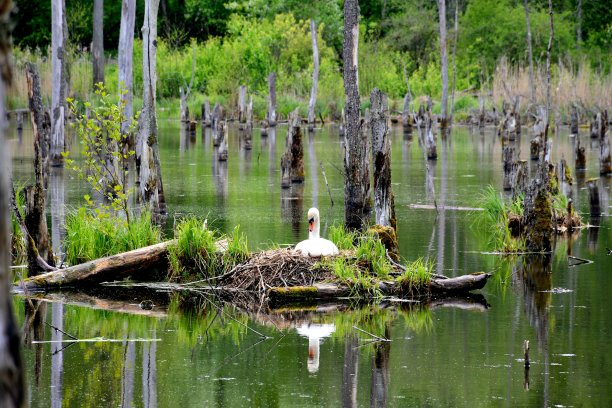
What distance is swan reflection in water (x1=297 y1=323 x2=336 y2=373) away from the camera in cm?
861

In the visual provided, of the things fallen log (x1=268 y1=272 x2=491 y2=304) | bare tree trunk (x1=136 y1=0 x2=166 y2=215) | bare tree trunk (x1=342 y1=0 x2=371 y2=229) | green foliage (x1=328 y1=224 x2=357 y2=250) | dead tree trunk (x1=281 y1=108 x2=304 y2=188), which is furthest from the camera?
dead tree trunk (x1=281 y1=108 x2=304 y2=188)

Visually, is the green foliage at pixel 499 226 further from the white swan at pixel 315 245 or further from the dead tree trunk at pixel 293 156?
the dead tree trunk at pixel 293 156

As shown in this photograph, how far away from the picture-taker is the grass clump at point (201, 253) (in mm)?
11445

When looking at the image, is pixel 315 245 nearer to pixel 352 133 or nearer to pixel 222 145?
pixel 352 133

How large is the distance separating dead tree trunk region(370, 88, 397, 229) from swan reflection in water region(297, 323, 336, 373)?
3.77 m

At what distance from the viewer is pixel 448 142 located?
38.4 metres

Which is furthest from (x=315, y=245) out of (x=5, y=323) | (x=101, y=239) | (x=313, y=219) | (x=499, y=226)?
(x=5, y=323)

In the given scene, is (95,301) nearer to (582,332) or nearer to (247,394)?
(247,394)

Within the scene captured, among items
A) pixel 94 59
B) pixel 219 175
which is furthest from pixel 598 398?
pixel 94 59

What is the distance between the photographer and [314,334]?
952 centimetres

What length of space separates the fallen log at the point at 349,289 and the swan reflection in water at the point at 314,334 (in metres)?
0.91

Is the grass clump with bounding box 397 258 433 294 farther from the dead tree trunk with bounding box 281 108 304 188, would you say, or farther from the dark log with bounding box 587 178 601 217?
the dead tree trunk with bounding box 281 108 304 188

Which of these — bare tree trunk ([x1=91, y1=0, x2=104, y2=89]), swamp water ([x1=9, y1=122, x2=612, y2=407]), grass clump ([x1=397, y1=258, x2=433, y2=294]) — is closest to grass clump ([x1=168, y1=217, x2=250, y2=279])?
swamp water ([x1=9, y1=122, x2=612, y2=407])

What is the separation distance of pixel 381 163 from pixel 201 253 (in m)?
3.29
